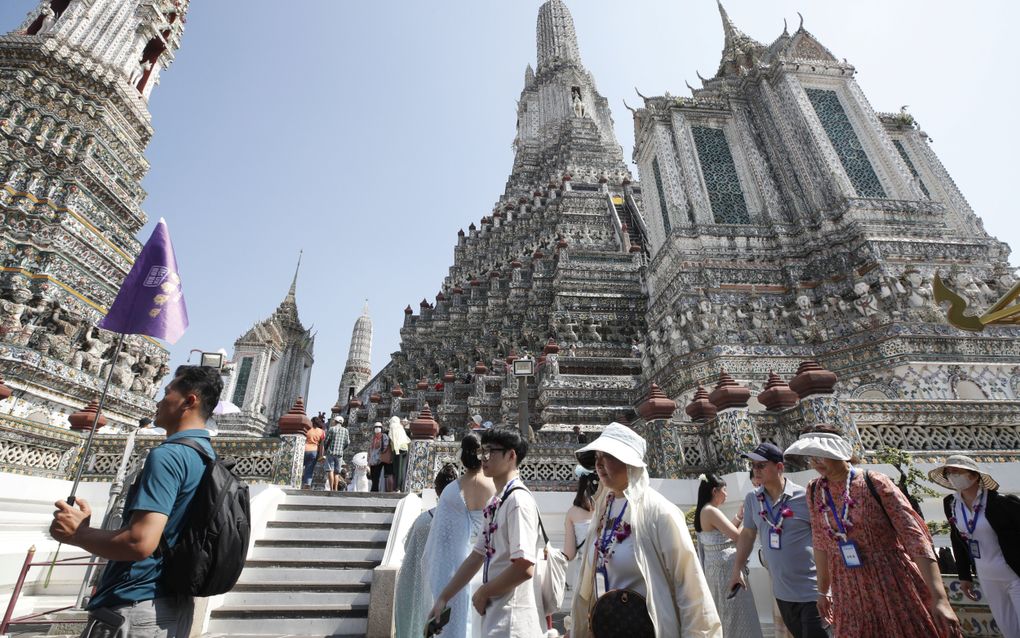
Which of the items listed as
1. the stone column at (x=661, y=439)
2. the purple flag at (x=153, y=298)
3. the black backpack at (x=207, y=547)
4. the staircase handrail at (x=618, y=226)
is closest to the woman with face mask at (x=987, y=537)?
the stone column at (x=661, y=439)

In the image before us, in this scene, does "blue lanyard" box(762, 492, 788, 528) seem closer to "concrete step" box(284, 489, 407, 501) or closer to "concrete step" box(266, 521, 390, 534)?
"concrete step" box(266, 521, 390, 534)

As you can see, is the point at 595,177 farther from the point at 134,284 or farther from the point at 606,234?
the point at 134,284

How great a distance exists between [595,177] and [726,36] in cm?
1127

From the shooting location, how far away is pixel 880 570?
230cm

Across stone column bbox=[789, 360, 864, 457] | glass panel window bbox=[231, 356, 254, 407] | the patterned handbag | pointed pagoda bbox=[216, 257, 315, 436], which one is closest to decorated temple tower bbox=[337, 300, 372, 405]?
pointed pagoda bbox=[216, 257, 315, 436]

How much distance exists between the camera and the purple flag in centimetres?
468

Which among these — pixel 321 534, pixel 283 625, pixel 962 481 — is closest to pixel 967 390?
pixel 962 481

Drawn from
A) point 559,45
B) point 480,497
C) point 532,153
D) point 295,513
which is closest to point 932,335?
point 480,497

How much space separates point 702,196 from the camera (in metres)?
13.2

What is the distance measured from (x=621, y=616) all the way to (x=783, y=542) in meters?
1.67

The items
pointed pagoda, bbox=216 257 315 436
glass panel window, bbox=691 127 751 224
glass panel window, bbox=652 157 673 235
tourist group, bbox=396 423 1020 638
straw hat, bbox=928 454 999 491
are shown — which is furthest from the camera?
pointed pagoda, bbox=216 257 315 436

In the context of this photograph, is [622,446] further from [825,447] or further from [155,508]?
[155,508]

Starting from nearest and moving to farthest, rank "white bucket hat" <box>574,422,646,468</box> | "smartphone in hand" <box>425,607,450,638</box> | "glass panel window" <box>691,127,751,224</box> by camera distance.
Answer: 1. "white bucket hat" <box>574,422,646,468</box>
2. "smartphone in hand" <box>425,607,450,638</box>
3. "glass panel window" <box>691,127,751,224</box>

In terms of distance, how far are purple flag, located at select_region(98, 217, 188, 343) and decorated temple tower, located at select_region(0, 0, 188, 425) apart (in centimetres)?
646
